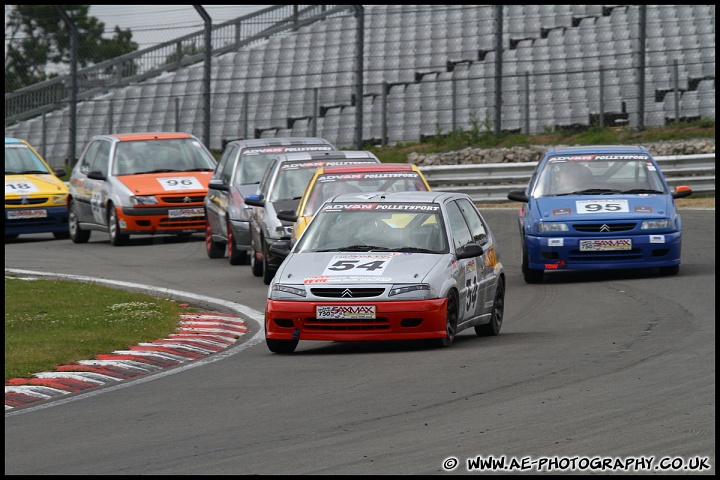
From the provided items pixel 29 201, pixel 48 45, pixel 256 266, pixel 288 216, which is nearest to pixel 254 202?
pixel 256 266

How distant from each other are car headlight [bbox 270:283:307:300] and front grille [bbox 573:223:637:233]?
6.00m

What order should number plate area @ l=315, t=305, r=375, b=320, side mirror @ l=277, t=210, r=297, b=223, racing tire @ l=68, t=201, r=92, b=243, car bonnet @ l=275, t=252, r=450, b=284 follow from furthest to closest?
racing tire @ l=68, t=201, r=92, b=243, side mirror @ l=277, t=210, r=297, b=223, car bonnet @ l=275, t=252, r=450, b=284, number plate area @ l=315, t=305, r=375, b=320

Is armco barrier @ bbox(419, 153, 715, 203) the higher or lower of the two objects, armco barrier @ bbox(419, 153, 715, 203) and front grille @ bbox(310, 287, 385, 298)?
the higher

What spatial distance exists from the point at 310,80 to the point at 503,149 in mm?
6970

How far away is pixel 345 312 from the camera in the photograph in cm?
1168

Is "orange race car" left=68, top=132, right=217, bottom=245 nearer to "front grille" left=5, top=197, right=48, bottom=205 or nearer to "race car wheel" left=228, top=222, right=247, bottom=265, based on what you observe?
"front grille" left=5, top=197, right=48, bottom=205

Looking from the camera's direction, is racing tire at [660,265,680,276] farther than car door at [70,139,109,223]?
No

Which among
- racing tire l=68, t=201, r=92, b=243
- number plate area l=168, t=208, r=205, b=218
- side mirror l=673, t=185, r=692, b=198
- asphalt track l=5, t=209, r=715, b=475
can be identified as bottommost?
asphalt track l=5, t=209, r=715, b=475

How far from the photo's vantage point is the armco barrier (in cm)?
2666

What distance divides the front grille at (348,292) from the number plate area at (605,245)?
584cm

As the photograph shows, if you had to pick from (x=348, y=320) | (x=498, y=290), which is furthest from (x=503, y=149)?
(x=348, y=320)

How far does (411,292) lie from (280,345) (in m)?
1.24

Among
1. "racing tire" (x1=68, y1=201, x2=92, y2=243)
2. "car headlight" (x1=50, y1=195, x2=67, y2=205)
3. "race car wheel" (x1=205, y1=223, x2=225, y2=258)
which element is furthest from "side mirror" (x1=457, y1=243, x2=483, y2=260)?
"car headlight" (x1=50, y1=195, x2=67, y2=205)

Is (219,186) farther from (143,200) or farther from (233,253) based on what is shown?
(143,200)
